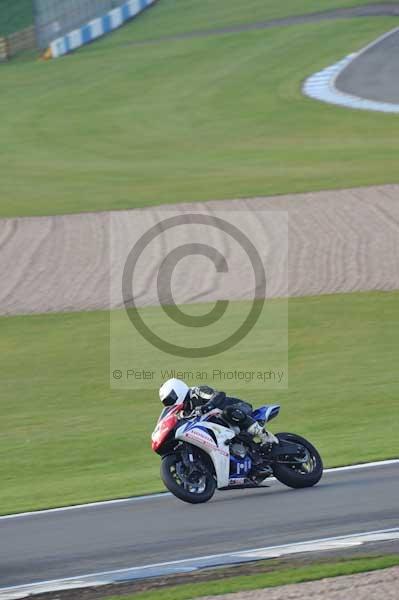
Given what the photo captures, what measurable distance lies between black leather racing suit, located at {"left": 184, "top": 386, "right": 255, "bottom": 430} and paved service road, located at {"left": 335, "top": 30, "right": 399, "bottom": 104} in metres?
32.3

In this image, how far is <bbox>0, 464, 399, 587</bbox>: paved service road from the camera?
32.4 ft

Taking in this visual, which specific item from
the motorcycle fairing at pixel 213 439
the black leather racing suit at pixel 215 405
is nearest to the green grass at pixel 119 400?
the motorcycle fairing at pixel 213 439

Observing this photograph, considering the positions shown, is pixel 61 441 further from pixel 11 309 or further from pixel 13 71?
pixel 13 71

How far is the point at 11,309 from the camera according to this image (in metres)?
23.7

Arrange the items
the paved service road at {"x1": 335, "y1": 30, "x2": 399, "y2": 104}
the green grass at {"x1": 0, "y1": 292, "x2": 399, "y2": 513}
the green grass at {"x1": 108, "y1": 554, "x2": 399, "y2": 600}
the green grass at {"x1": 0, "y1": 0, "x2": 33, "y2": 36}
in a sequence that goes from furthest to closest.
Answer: the green grass at {"x1": 0, "y1": 0, "x2": 33, "y2": 36} → the paved service road at {"x1": 335, "y1": 30, "x2": 399, "y2": 104} → the green grass at {"x1": 0, "y1": 292, "x2": 399, "y2": 513} → the green grass at {"x1": 108, "y1": 554, "x2": 399, "y2": 600}

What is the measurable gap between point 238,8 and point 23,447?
50310mm

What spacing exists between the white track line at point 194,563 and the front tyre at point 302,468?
1.95m

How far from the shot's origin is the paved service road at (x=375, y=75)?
43844mm

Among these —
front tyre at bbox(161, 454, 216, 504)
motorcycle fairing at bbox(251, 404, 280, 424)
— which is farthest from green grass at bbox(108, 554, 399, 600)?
motorcycle fairing at bbox(251, 404, 280, 424)

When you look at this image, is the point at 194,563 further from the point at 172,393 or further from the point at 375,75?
the point at 375,75

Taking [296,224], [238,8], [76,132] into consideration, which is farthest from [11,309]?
[238,8]

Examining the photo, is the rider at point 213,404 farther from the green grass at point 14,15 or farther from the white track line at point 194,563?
the green grass at point 14,15

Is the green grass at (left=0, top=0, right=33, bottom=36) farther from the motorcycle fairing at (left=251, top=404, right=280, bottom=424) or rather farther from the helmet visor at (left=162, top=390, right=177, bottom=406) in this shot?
the helmet visor at (left=162, top=390, right=177, bottom=406)

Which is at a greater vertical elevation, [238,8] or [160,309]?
[160,309]
